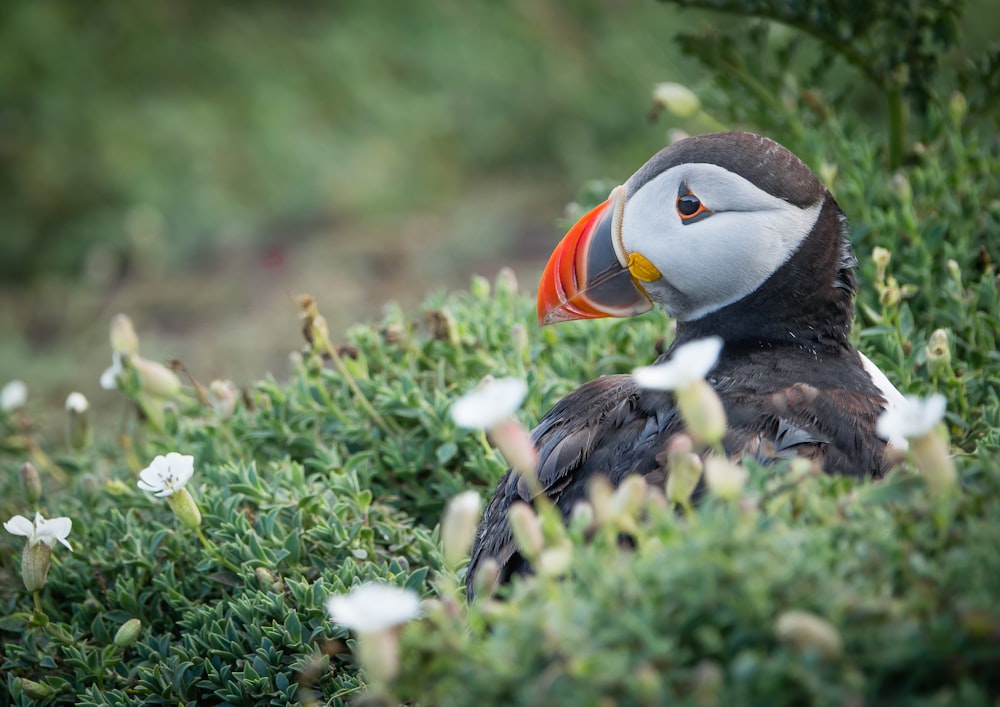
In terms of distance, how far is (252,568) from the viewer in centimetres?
283

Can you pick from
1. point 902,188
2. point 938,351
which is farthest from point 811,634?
point 902,188

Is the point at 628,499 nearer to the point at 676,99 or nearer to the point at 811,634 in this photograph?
the point at 811,634

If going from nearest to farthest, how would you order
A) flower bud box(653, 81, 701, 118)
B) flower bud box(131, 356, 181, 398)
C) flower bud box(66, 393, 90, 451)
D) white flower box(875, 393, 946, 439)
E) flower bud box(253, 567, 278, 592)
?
white flower box(875, 393, 946, 439) < flower bud box(253, 567, 278, 592) < flower bud box(131, 356, 181, 398) < flower bud box(66, 393, 90, 451) < flower bud box(653, 81, 701, 118)

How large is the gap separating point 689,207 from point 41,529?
5.96ft

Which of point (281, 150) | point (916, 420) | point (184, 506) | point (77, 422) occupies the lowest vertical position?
point (916, 420)

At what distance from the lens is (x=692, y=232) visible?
254 centimetres

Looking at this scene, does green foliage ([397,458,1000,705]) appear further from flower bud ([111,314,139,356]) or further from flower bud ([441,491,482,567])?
flower bud ([111,314,139,356])

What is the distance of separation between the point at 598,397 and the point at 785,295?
532mm

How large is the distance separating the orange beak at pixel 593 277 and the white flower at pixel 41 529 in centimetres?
133

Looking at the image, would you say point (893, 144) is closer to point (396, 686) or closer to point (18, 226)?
point (396, 686)

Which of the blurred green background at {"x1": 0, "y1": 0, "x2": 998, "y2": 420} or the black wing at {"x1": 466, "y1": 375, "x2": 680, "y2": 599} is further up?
the blurred green background at {"x1": 0, "y1": 0, "x2": 998, "y2": 420}

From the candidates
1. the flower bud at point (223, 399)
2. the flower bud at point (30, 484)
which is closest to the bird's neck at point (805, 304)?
the flower bud at point (223, 399)

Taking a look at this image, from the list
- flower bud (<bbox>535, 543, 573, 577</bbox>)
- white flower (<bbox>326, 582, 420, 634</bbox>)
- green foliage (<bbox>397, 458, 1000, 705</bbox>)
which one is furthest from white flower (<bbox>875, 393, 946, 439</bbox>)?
white flower (<bbox>326, 582, 420, 634</bbox>)

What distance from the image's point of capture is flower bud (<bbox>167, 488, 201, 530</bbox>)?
2.60m
